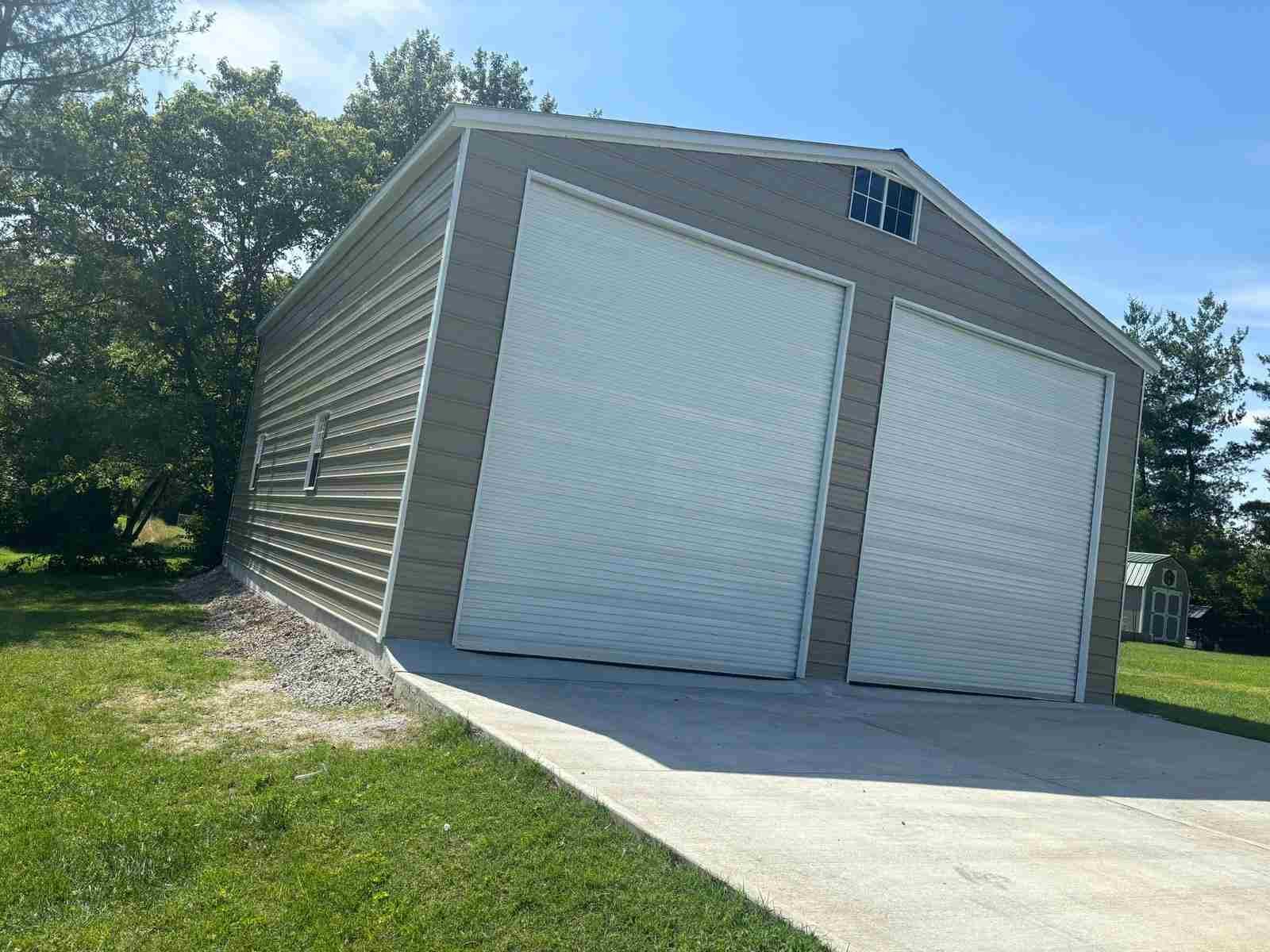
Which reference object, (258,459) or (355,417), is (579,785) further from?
(258,459)

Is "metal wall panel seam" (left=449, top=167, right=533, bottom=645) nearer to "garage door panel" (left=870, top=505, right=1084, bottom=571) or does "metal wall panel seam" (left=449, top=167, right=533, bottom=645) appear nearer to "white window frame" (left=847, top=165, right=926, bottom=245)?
"white window frame" (left=847, top=165, right=926, bottom=245)

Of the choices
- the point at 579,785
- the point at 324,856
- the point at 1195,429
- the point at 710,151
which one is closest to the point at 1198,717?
the point at 710,151

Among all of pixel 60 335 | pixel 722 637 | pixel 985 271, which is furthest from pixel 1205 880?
pixel 60 335

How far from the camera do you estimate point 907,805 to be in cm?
535

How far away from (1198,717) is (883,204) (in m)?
7.59

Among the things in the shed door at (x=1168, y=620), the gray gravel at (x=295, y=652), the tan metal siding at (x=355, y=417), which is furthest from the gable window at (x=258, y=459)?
the shed door at (x=1168, y=620)

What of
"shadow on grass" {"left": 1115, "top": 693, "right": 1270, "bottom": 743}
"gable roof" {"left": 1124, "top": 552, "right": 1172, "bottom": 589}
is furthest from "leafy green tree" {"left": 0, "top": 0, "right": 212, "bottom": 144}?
"gable roof" {"left": 1124, "top": 552, "right": 1172, "bottom": 589}

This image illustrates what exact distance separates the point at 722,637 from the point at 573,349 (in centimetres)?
336

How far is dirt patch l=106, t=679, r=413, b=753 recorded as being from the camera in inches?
233

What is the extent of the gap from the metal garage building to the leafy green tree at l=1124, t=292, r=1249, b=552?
3653 cm

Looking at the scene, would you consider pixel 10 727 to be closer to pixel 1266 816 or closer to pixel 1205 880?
pixel 1205 880

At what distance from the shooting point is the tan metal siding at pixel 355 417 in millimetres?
8914

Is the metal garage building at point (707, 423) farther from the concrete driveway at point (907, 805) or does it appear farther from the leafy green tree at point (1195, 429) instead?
the leafy green tree at point (1195, 429)

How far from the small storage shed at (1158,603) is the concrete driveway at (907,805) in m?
27.9
